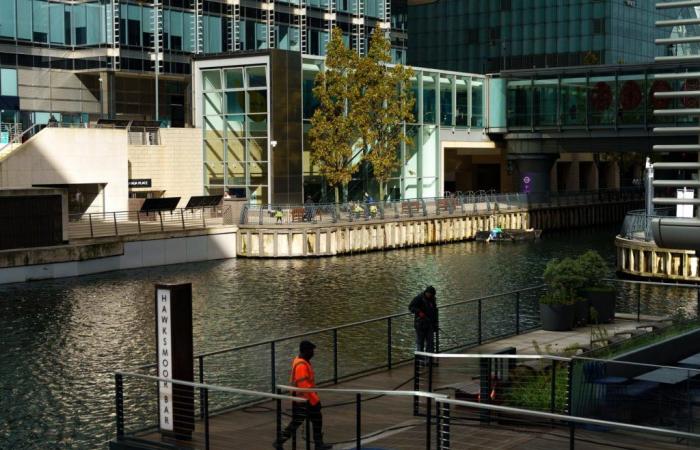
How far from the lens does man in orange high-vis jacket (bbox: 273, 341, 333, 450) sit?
15.7 meters

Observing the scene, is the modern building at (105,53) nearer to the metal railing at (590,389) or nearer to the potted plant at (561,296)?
the potted plant at (561,296)

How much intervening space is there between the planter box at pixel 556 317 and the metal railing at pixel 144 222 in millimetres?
29258

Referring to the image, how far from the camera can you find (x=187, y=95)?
83125mm

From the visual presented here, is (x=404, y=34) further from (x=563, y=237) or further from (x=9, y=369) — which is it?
(x=9, y=369)

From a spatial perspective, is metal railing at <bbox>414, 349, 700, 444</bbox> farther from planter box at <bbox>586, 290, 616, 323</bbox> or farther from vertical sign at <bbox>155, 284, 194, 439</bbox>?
planter box at <bbox>586, 290, 616, 323</bbox>

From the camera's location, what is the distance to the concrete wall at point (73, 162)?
2291 inches

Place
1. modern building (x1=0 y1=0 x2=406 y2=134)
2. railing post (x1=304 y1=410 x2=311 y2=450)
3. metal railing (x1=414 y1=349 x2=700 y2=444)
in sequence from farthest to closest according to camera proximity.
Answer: modern building (x1=0 y1=0 x2=406 y2=134)
metal railing (x1=414 y1=349 x2=700 y2=444)
railing post (x1=304 y1=410 x2=311 y2=450)

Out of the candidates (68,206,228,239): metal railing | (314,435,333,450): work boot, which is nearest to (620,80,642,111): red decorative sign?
(68,206,228,239): metal railing

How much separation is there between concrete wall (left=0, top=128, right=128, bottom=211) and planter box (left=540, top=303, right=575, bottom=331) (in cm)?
3720

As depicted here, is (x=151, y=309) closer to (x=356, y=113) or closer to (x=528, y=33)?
(x=356, y=113)

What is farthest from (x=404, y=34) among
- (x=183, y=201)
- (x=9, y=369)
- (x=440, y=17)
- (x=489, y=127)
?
(x=9, y=369)

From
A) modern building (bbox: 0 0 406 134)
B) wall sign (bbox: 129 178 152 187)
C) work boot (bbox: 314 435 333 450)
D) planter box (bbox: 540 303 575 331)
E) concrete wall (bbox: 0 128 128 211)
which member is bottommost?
work boot (bbox: 314 435 333 450)

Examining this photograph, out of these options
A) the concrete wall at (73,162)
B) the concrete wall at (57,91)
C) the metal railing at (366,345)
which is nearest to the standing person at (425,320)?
the metal railing at (366,345)

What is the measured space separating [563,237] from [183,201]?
83.7ft
